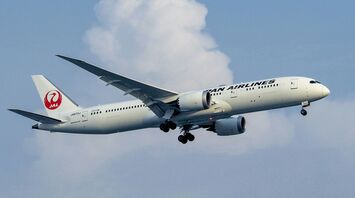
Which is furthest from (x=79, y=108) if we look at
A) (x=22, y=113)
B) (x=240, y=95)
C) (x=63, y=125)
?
(x=240, y=95)

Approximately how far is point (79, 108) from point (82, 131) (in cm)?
294

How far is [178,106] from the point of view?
267ft

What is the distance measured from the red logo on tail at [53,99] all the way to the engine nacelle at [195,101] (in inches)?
630

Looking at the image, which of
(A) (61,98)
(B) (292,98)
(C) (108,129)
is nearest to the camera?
(B) (292,98)

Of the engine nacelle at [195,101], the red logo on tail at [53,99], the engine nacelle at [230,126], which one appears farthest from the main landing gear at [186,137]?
the red logo on tail at [53,99]

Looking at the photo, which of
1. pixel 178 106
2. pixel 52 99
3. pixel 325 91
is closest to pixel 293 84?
pixel 325 91

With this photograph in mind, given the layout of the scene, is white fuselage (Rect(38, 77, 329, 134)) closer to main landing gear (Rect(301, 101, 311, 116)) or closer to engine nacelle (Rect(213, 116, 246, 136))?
main landing gear (Rect(301, 101, 311, 116))

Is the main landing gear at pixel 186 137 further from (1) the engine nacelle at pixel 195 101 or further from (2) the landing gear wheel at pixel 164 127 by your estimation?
(1) the engine nacelle at pixel 195 101

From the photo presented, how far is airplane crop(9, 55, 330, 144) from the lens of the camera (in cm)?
7912

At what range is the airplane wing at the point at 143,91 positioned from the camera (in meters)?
79.6

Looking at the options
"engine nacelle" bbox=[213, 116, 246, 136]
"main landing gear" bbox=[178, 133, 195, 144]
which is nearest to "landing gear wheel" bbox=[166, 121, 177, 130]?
"main landing gear" bbox=[178, 133, 195, 144]

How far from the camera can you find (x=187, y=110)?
8062 cm

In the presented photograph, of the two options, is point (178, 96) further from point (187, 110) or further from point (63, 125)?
point (63, 125)

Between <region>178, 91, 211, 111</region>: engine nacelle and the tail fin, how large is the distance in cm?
1331
